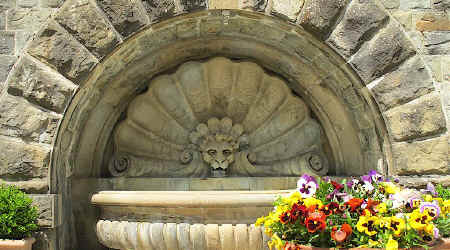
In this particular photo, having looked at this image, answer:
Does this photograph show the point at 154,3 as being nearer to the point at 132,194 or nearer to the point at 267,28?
the point at 267,28

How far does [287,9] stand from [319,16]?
222 mm

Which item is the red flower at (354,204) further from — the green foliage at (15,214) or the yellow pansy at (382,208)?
the green foliage at (15,214)

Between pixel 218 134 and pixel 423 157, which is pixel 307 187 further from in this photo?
pixel 218 134

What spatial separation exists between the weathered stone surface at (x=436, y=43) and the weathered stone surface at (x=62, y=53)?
7.39 ft

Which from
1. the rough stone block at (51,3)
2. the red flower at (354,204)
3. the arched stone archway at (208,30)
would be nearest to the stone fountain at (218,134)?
the arched stone archway at (208,30)

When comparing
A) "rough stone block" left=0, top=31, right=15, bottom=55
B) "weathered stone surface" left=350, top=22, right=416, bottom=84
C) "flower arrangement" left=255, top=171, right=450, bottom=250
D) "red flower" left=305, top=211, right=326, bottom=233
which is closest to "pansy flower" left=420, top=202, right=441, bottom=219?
"flower arrangement" left=255, top=171, right=450, bottom=250

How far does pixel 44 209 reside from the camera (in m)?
3.17

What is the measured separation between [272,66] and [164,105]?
0.95m

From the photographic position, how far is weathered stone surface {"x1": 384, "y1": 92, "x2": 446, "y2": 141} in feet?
10.8

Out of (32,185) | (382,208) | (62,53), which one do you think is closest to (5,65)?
(62,53)

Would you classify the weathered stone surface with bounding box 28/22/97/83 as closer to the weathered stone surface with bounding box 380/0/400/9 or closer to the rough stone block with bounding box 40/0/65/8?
the rough stone block with bounding box 40/0/65/8

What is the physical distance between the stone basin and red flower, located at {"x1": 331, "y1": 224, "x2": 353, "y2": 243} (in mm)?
581

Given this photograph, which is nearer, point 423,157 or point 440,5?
point 423,157

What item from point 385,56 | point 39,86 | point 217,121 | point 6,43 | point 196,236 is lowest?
point 196,236
